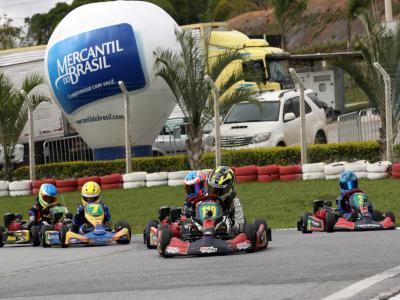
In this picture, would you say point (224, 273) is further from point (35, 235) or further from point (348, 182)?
point (35, 235)

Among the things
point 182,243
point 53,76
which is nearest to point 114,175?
point 53,76

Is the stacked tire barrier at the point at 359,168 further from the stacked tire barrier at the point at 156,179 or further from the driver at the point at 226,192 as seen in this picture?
the driver at the point at 226,192

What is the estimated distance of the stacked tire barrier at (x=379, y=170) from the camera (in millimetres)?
20734

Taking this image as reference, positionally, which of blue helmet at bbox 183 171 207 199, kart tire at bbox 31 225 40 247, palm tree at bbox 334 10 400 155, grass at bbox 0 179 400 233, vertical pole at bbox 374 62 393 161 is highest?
palm tree at bbox 334 10 400 155

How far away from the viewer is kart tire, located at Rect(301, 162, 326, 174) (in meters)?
21.6

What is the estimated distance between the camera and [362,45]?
2242 centimetres

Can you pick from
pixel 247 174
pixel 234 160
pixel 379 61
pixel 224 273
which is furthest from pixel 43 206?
pixel 379 61

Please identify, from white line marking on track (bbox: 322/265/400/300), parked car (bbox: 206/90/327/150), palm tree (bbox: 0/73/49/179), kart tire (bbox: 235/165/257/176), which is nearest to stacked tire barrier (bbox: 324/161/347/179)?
kart tire (bbox: 235/165/257/176)

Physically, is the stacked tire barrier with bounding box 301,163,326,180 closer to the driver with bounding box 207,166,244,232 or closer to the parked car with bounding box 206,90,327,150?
the parked car with bounding box 206,90,327,150

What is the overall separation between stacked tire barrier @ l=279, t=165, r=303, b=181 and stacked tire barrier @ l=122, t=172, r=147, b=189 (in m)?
3.12

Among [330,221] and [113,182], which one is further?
[113,182]

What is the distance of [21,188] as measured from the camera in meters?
24.5

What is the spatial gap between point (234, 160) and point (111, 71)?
4312 millimetres

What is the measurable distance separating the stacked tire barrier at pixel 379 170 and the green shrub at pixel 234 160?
0.83m
